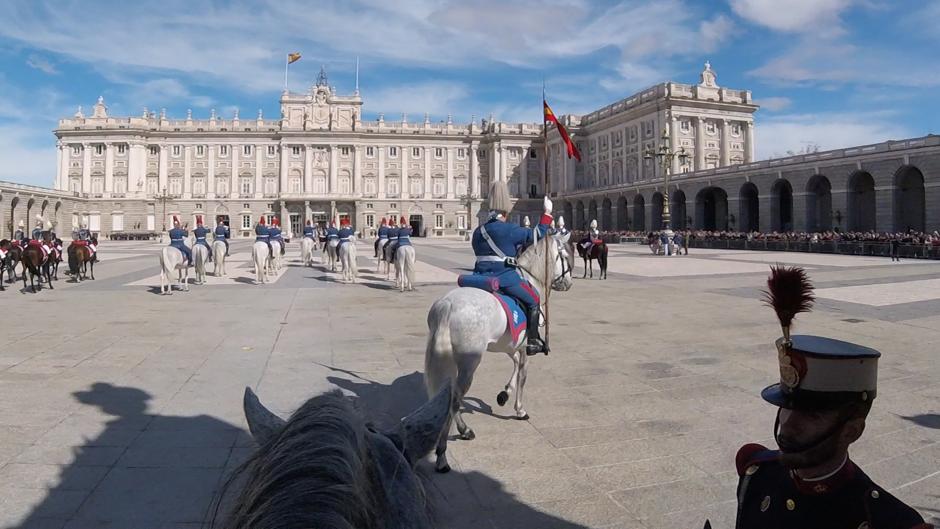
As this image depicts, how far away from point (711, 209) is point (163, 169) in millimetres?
68713

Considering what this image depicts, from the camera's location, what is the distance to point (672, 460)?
4.46 meters

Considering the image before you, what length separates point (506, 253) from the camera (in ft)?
18.9

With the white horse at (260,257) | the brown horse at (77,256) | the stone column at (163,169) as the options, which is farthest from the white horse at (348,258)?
the stone column at (163,169)

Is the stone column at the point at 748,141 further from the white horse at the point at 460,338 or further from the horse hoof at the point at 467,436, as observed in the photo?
the horse hoof at the point at 467,436

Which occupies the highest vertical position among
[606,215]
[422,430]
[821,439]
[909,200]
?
[606,215]

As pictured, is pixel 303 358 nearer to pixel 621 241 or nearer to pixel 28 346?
pixel 28 346

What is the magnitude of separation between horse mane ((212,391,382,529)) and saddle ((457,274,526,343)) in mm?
4088

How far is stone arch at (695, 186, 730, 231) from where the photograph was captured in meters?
51.6

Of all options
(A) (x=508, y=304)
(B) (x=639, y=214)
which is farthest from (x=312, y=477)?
(B) (x=639, y=214)

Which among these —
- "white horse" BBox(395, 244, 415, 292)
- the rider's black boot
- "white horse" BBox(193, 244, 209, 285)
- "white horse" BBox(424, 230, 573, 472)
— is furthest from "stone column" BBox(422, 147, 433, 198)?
"white horse" BBox(424, 230, 573, 472)

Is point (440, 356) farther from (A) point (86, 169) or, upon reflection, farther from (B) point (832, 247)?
(A) point (86, 169)

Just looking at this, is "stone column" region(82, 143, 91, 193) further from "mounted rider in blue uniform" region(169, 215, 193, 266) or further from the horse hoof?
the horse hoof

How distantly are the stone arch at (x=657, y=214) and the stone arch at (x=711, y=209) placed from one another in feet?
12.8

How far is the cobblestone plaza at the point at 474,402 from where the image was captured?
3799mm
